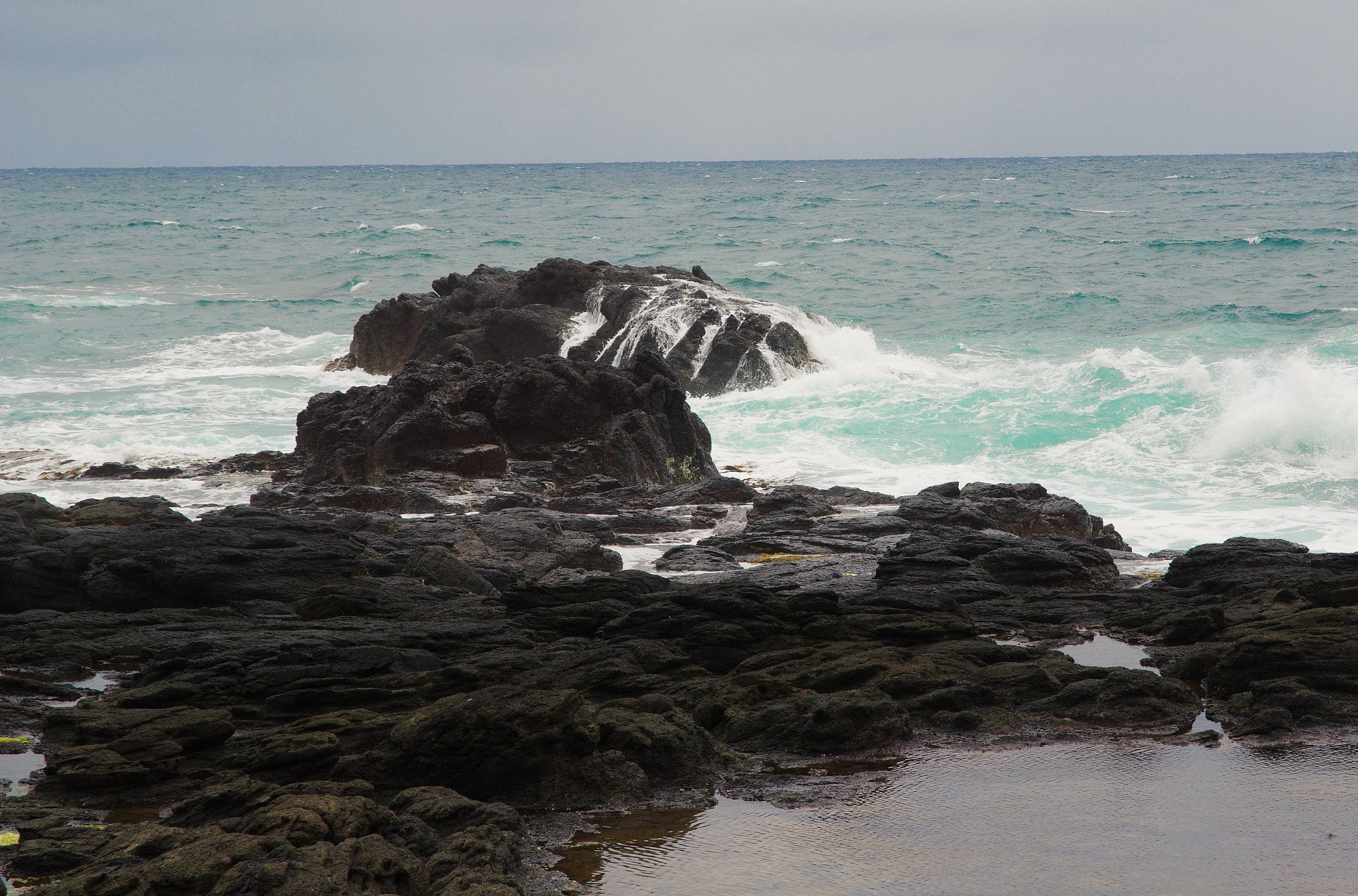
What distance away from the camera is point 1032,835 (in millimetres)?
5156

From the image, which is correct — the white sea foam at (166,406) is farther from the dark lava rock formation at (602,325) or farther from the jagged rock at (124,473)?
the dark lava rock formation at (602,325)

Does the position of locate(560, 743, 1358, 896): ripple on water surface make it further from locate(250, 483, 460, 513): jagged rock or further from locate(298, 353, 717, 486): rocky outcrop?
locate(298, 353, 717, 486): rocky outcrop

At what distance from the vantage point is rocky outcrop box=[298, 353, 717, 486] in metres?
16.2

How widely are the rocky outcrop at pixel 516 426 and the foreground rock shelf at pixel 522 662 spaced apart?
2231 mm

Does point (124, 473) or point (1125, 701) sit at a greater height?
point (1125, 701)

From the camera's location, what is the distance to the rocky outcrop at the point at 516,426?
16172mm

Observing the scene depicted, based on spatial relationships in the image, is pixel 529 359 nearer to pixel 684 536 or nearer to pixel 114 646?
pixel 684 536

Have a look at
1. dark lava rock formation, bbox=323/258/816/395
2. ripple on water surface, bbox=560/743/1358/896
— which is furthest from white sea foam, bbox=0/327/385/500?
ripple on water surface, bbox=560/743/1358/896

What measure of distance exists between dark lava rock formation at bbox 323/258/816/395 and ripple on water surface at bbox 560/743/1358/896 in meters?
16.7

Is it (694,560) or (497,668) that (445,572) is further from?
(497,668)

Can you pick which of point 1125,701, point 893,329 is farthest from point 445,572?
point 893,329

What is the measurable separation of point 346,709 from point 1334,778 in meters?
5.43

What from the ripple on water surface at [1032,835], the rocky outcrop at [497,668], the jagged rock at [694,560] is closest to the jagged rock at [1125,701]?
the rocky outcrop at [497,668]

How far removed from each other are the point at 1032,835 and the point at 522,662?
3.53 m
